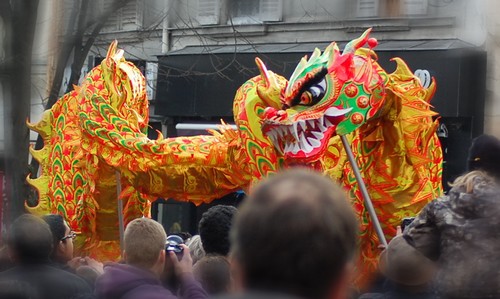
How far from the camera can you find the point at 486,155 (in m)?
3.87

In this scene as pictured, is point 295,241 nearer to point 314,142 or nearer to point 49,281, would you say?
point 49,281

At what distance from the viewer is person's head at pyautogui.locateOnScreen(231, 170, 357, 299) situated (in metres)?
1.94

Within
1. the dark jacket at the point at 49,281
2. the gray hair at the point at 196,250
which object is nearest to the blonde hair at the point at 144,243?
the dark jacket at the point at 49,281

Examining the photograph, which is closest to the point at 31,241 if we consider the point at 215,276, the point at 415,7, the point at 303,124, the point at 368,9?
the point at 215,276

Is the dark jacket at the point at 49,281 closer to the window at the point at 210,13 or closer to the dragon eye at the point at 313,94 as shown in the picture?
the dragon eye at the point at 313,94

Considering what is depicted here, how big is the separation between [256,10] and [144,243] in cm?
1157

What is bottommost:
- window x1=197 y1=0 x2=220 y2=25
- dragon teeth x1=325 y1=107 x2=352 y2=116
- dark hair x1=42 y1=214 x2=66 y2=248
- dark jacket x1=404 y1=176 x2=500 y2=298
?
dark hair x1=42 y1=214 x2=66 y2=248

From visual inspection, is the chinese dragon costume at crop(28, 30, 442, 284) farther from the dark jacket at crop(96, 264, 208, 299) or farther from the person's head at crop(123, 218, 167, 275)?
the dark jacket at crop(96, 264, 208, 299)

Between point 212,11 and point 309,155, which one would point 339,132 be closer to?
point 309,155

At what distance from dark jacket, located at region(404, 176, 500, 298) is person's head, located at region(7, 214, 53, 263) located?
182 cm

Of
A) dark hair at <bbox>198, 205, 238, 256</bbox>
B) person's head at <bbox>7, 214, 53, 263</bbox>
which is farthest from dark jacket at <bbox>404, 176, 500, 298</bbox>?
person's head at <bbox>7, 214, 53, 263</bbox>

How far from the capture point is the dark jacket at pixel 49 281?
4523 mm

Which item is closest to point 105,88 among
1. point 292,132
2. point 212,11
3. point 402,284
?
point 292,132

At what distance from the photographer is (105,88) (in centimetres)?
816
